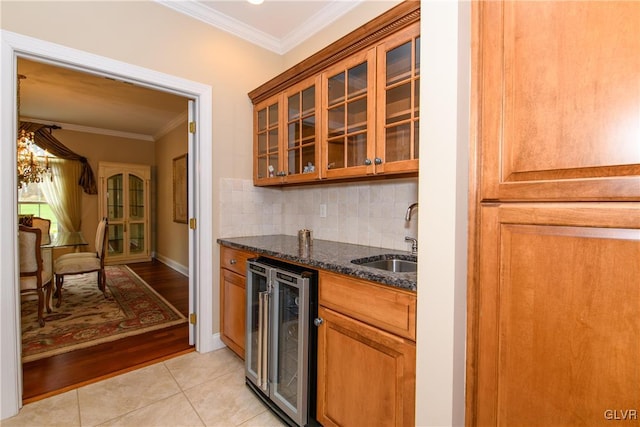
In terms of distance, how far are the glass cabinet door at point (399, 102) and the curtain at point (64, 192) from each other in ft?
19.6

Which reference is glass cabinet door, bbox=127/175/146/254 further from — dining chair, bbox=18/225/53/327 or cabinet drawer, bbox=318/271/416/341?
cabinet drawer, bbox=318/271/416/341

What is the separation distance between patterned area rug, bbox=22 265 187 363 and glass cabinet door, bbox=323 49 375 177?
2.38 meters

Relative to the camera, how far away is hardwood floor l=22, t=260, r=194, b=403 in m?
1.93

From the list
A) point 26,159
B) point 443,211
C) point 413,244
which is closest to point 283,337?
point 413,244

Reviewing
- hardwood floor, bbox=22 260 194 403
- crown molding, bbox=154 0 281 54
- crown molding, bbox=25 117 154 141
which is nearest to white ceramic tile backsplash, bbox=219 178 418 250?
hardwood floor, bbox=22 260 194 403

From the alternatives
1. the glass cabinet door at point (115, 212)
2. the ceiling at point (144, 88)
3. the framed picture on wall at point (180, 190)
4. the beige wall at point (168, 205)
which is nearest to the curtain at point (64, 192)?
the glass cabinet door at point (115, 212)

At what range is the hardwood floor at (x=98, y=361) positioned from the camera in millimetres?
1931

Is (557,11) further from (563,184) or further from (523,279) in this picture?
(523,279)

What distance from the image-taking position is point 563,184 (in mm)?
840

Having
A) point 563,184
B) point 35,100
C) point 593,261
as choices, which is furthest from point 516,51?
point 35,100

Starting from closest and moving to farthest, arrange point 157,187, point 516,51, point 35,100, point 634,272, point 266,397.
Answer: point 634,272, point 516,51, point 266,397, point 35,100, point 157,187

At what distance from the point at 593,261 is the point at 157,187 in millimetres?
6790

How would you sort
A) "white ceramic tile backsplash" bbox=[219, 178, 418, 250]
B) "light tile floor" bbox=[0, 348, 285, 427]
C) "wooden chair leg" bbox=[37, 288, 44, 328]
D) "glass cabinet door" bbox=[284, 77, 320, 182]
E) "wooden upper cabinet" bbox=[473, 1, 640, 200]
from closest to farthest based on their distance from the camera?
1. "wooden upper cabinet" bbox=[473, 1, 640, 200]
2. "light tile floor" bbox=[0, 348, 285, 427]
3. "white ceramic tile backsplash" bbox=[219, 178, 418, 250]
4. "glass cabinet door" bbox=[284, 77, 320, 182]
5. "wooden chair leg" bbox=[37, 288, 44, 328]

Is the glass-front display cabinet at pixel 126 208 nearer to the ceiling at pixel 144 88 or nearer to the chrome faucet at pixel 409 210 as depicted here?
the ceiling at pixel 144 88
